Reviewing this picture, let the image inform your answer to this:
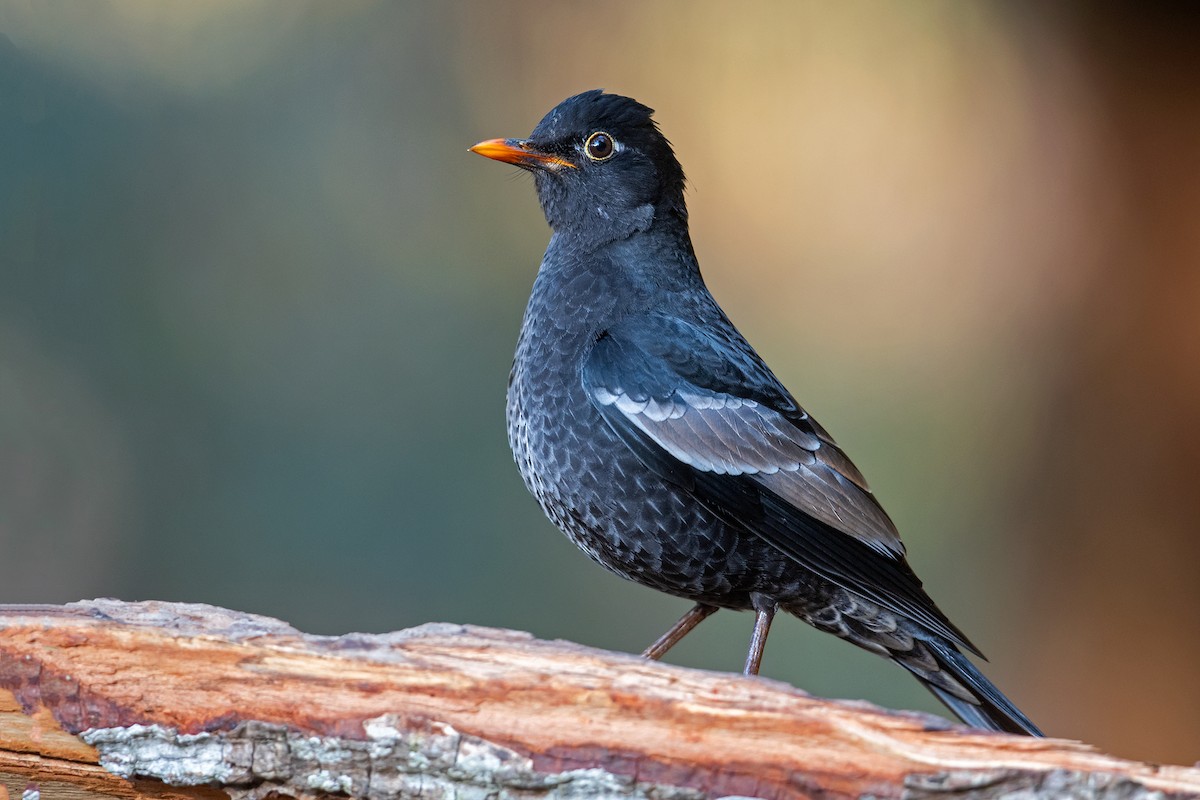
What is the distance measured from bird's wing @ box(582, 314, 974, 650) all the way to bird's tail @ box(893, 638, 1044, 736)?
11cm

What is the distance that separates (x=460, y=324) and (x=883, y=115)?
2190 mm

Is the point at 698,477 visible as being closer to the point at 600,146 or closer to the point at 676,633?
the point at 676,633

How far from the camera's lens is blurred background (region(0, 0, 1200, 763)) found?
4777 mm

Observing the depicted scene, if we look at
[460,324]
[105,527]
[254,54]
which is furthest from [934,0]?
[105,527]

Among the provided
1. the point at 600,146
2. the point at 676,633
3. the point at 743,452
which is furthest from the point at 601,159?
the point at 676,633

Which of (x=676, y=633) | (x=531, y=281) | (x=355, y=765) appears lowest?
(x=355, y=765)

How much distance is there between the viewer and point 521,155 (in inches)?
121

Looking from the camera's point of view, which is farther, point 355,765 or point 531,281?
point 531,281

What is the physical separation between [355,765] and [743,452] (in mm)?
1164

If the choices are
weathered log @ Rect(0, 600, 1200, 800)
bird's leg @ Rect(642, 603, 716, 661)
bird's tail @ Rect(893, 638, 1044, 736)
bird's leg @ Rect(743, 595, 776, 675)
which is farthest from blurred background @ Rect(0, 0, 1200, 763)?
weathered log @ Rect(0, 600, 1200, 800)

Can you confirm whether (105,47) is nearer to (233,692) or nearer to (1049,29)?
(233,692)

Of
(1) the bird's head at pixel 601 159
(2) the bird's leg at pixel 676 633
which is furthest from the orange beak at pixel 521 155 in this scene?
(2) the bird's leg at pixel 676 633

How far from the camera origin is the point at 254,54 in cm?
503

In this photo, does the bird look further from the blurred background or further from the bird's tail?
the blurred background
